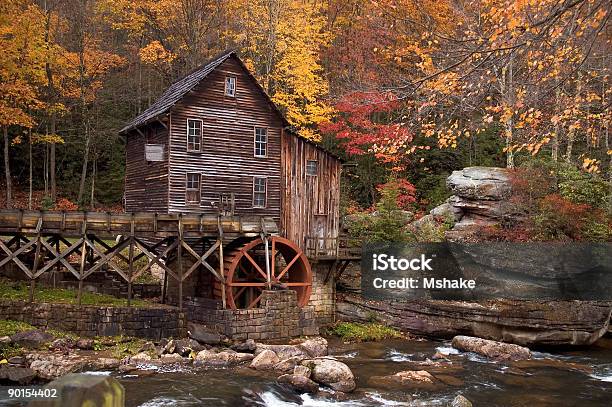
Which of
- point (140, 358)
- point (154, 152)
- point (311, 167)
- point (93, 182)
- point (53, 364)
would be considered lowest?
point (140, 358)

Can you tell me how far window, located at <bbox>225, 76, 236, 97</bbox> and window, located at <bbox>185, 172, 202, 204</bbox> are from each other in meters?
3.73

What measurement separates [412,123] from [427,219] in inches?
739

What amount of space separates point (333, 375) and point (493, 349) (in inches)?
264

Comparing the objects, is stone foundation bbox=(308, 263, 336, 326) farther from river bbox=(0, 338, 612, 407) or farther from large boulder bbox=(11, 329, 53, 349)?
large boulder bbox=(11, 329, 53, 349)

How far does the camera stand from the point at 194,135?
20.7m

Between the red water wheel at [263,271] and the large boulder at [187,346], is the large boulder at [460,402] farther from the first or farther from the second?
the red water wheel at [263,271]

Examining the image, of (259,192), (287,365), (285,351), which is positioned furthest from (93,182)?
(287,365)

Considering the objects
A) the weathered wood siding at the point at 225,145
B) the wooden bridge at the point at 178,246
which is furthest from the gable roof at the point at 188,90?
the wooden bridge at the point at 178,246

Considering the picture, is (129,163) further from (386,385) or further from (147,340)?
(386,385)

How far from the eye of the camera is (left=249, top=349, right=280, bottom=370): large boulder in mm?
13516

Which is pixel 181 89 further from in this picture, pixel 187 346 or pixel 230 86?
pixel 187 346

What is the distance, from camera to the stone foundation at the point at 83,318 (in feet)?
50.0

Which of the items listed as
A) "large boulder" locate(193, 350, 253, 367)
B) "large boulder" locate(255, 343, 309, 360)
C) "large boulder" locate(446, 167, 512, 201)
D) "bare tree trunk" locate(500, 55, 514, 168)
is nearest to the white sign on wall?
"large boulder" locate(193, 350, 253, 367)

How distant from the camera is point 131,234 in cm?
1675
